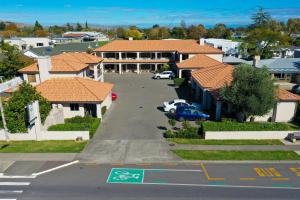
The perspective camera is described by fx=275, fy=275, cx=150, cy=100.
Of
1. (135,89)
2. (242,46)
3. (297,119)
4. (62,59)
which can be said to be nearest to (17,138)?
(62,59)

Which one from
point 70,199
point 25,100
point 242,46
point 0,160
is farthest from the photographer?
point 242,46

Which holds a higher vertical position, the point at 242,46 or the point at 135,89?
the point at 242,46

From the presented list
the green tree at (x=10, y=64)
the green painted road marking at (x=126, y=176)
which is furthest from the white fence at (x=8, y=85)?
the green painted road marking at (x=126, y=176)

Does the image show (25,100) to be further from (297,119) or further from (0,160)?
(297,119)

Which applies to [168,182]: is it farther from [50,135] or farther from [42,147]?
[50,135]

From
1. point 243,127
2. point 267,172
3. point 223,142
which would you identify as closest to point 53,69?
point 223,142

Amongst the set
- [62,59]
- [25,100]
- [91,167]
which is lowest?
[91,167]

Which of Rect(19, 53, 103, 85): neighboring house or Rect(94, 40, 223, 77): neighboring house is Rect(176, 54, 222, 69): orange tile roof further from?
Rect(19, 53, 103, 85): neighboring house

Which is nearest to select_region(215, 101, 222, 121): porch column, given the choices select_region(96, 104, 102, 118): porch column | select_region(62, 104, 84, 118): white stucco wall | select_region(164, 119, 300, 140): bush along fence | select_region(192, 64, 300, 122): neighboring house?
select_region(192, 64, 300, 122): neighboring house
